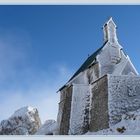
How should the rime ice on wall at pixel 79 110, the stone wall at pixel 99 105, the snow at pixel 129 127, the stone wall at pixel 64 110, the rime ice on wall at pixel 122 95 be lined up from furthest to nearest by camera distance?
the stone wall at pixel 64 110 < the rime ice on wall at pixel 79 110 < the stone wall at pixel 99 105 < the rime ice on wall at pixel 122 95 < the snow at pixel 129 127

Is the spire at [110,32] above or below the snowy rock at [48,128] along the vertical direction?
above

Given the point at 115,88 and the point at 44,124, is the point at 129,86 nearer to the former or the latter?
the point at 115,88

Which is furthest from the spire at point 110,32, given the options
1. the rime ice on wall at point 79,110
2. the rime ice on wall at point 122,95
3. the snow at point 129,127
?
the snow at point 129,127

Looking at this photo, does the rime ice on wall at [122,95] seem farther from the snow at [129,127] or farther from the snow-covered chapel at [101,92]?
the snow at [129,127]

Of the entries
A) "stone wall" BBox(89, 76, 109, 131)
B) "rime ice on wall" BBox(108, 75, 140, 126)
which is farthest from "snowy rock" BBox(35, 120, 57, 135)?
"rime ice on wall" BBox(108, 75, 140, 126)

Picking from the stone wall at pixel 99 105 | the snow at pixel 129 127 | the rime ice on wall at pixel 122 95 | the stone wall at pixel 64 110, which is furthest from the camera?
the stone wall at pixel 64 110

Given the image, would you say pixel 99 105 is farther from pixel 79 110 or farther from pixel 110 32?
pixel 110 32

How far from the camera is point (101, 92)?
1096 centimetres

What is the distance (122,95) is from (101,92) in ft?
2.35

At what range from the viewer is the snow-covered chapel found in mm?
10422

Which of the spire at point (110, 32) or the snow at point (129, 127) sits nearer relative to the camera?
the snow at point (129, 127)

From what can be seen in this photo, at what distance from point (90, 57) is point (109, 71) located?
1.39 m

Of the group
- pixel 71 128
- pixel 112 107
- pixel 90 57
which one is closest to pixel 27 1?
pixel 112 107

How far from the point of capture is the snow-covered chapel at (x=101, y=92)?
10422mm
